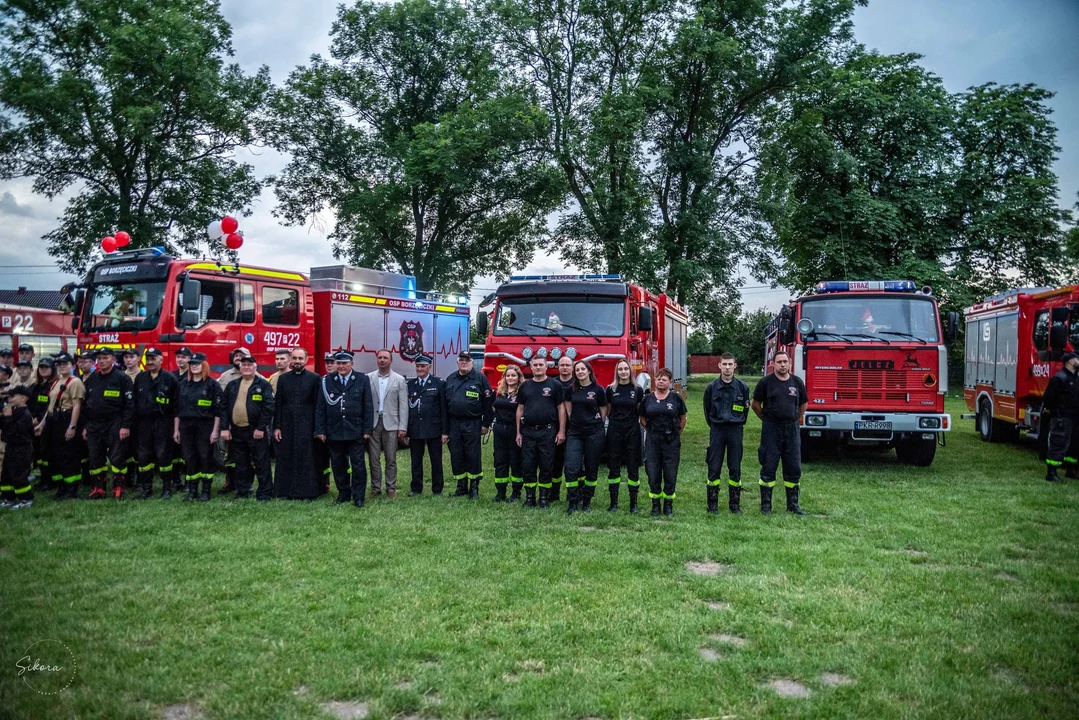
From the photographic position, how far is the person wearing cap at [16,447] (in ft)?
28.7

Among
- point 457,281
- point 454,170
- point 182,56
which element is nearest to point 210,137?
point 182,56

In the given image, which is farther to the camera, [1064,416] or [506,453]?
[1064,416]

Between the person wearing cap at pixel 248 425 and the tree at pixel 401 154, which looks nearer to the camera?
the person wearing cap at pixel 248 425

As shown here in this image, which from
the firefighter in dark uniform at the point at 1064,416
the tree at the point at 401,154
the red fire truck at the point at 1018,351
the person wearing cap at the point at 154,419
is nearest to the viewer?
the person wearing cap at the point at 154,419

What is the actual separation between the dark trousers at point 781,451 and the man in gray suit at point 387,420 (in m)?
4.53

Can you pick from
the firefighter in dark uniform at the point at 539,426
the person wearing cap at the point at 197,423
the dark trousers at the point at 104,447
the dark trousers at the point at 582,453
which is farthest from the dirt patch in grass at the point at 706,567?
the dark trousers at the point at 104,447

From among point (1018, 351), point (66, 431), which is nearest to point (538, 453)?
point (66, 431)

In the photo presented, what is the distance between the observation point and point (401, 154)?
28562 mm

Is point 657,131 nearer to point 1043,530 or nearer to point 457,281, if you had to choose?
point 457,281

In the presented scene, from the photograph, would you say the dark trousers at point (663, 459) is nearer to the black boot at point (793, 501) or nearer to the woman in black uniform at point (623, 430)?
the woman in black uniform at point (623, 430)

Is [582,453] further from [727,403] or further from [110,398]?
[110,398]

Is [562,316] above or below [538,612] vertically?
above

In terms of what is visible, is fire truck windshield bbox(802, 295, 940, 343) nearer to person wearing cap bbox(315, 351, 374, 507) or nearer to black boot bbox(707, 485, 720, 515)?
black boot bbox(707, 485, 720, 515)

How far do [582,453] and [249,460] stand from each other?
4.26 metres
